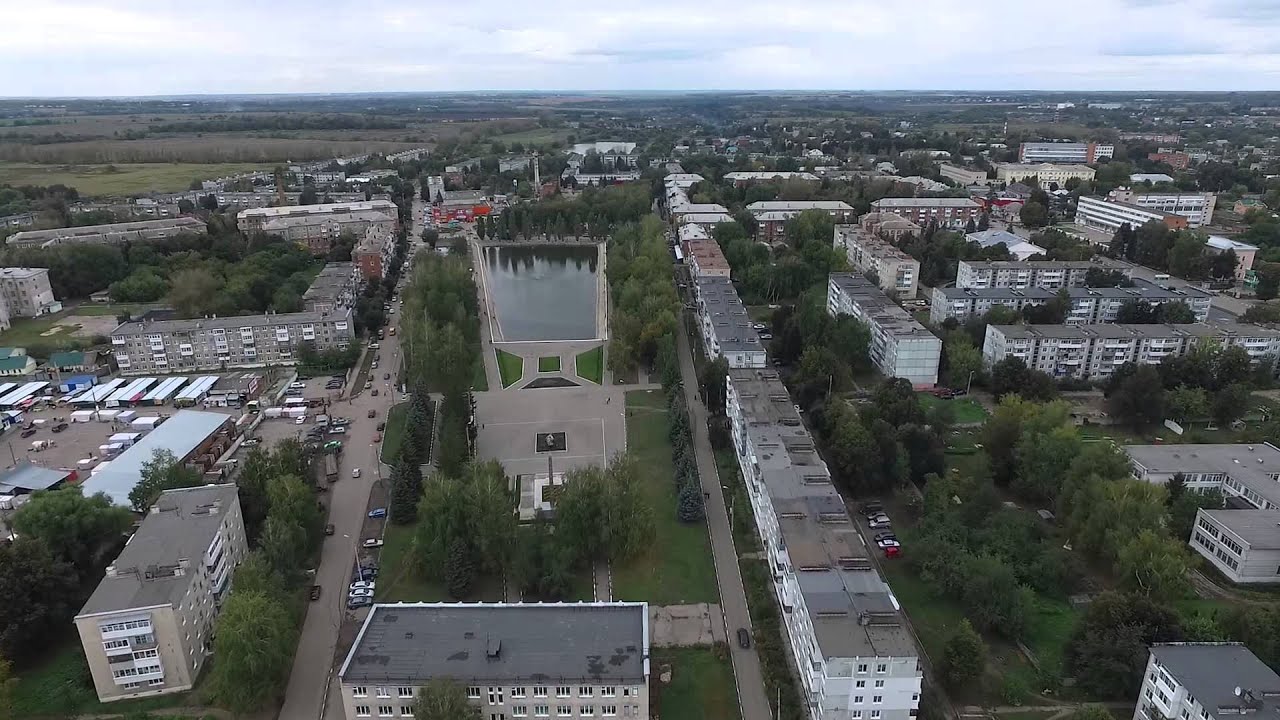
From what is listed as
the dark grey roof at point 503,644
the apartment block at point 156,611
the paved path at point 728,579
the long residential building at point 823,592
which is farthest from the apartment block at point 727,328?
the apartment block at point 156,611

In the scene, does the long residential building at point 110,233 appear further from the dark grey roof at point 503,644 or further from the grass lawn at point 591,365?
the dark grey roof at point 503,644

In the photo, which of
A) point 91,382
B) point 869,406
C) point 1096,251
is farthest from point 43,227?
point 1096,251

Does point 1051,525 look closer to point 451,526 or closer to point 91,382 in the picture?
point 451,526

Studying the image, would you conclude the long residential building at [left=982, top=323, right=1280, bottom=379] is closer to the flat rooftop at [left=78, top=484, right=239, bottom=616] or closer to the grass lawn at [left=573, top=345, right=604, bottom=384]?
the grass lawn at [left=573, top=345, right=604, bottom=384]

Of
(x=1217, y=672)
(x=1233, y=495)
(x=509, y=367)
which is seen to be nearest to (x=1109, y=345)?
(x=1233, y=495)

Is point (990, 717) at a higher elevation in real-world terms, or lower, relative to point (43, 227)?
lower

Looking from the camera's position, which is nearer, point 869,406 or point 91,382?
point 869,406

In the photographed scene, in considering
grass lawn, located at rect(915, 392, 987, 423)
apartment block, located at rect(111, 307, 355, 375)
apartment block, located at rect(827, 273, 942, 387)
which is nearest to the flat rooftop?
apartment block, located at rect(111, 307, 355, 375)

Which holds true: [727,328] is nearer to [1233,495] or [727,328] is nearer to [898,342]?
[898,342]
